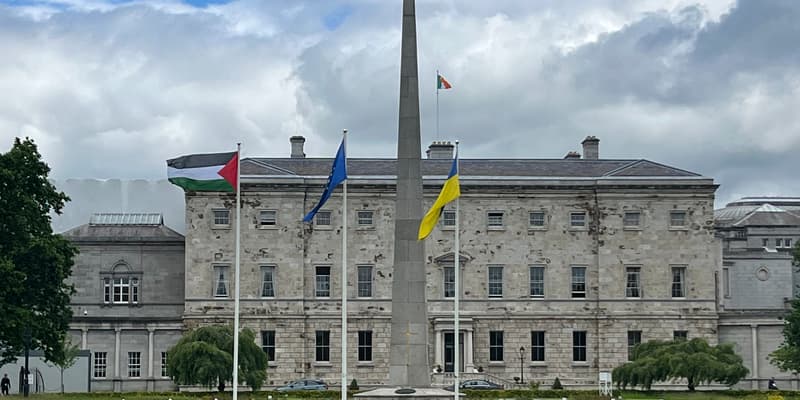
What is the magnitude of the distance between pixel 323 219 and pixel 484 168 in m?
9.54

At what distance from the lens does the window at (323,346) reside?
269 feet

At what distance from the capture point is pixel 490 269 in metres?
82.9

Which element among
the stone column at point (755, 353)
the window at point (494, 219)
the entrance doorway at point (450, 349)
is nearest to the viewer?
the entrance doorway at point (450, 349)

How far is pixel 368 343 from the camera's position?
3236 inches

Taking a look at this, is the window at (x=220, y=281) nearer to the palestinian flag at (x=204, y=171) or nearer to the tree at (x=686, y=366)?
the tree at (x=686, y=366)

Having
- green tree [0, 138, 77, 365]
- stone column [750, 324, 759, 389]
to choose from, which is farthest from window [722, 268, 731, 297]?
green tree [0, 138, 77, 365]

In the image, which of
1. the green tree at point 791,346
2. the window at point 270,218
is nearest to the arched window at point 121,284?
the window at point 270,218

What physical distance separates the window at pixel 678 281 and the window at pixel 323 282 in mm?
18606

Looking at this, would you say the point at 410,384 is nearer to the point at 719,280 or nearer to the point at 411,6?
the point at 411,6

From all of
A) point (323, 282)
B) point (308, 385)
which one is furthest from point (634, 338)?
point (308, 385)

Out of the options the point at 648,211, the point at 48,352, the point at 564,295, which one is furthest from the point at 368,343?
the point at 48,352

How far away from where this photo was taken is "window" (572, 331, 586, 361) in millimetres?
82688

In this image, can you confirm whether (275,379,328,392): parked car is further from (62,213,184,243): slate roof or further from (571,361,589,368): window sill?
(571,361,589,368): window sill

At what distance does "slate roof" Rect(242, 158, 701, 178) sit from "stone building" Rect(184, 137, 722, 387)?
55 cm
